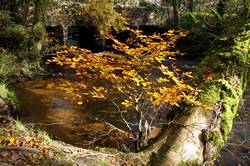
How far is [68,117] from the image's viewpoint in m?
9.12

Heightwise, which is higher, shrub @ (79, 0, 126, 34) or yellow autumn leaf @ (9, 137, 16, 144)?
shrub @ (79, 0, 126, 34)

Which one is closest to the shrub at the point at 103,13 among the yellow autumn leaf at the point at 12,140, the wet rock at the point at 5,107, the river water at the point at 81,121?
the river water at the point at 81,121

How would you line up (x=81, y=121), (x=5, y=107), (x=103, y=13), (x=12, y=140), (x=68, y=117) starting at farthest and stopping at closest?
(x=103, y=13) < (x=68, y=117) < (x=81, y=121) < (x=5, y=107) < (x=12, y=140)

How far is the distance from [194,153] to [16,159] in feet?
8.19

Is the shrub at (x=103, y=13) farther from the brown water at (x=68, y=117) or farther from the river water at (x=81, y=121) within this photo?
the brown water at (x=68, y=117)

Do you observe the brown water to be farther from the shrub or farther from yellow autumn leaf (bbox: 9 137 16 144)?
the shrub

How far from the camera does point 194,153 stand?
14.7ft

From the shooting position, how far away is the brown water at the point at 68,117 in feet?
25.5

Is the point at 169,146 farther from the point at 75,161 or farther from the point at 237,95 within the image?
the point at 237,95

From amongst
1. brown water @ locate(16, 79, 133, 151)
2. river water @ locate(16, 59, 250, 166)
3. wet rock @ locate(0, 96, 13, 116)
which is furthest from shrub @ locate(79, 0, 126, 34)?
wet rock @ locate(0, 96, 13, 116)

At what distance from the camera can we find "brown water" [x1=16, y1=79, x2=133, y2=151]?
7770 mm

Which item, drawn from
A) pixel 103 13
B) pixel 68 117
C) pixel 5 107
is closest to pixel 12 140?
pixel 5 107

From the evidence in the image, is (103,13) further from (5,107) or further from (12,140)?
(12,140)

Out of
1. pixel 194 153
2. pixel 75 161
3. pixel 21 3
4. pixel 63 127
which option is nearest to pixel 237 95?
pixel 194 153
